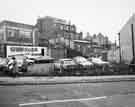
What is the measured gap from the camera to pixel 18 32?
1401 inches

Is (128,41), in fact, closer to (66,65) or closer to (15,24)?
(66,65)

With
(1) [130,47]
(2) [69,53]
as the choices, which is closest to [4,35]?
(2) [69,53]

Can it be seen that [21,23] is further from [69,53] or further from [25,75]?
[25,75]

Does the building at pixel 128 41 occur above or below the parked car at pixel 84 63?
above

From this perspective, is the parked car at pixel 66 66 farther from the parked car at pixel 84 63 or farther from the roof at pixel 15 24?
the roof at pixel 15 24

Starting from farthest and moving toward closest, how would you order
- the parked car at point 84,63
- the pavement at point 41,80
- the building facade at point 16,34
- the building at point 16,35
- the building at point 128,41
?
1. the building facade at point 16,34
2. the building at point 16,35
3. the building at point 128,41
4. the parked car at point 84,63
5. the pavement at point 41,80

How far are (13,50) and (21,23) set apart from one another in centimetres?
1167

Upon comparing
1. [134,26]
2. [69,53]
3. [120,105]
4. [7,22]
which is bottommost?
[120,105]

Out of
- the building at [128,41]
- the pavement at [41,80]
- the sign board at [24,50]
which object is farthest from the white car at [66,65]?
the sign board at [24,50]

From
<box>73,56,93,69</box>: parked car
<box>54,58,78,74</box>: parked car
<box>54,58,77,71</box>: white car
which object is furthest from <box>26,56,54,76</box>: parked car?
<box>73,56,93,69</box>: parked car

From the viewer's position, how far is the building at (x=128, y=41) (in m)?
21.7

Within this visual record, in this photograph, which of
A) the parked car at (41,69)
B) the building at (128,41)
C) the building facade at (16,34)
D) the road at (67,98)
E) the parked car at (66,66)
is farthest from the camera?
the building facade at (16,34)

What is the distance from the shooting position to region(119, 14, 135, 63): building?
21652mm

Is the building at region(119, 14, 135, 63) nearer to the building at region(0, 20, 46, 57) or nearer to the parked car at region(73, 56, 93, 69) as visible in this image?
the parked car at region(73, 56, 93, 69)
